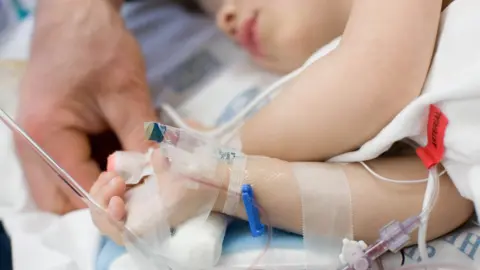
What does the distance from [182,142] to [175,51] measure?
1.63 feet

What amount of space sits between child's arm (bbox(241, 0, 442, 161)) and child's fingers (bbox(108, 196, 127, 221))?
0.16 meters

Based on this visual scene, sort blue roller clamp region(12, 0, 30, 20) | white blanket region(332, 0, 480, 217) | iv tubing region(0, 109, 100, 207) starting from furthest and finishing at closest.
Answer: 1. blue roller clamp region(12, 0, 30, 20)
2. iv tubing region(0, 109, 100, 207)
3. white blanket region(332, 0, 480, 217)

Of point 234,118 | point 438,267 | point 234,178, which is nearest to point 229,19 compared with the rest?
point 234,118

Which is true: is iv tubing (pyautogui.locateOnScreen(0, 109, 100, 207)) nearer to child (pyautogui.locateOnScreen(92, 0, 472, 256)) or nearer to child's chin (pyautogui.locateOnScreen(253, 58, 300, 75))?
child (pyautogui.locateOnScreen(92, 0, 472, 256))

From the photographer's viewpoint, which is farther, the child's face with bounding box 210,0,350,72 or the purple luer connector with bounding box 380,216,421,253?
the child's face with bounding box 210,0,350,72

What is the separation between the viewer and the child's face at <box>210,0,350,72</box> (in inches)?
31.9

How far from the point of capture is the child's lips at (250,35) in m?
0.90

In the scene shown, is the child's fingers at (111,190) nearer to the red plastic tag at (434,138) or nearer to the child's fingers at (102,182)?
the child's fingers at (102,182)

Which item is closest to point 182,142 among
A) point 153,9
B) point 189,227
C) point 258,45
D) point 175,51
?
point 189,227

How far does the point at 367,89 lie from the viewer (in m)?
0.63

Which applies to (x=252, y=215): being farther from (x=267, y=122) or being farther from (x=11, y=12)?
(x=11, y=12)

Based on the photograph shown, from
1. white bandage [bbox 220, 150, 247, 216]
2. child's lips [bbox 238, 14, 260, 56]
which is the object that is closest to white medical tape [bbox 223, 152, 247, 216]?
white bandage [bbox 220, 150, 247, 216]

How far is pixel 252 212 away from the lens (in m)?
0.61

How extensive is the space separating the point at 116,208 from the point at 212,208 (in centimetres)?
10
